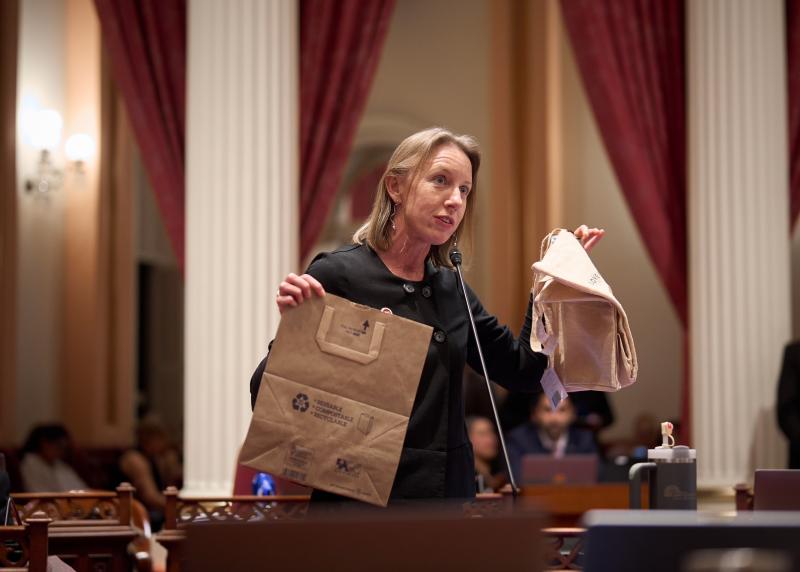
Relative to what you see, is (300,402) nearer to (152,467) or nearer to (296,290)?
(296,290)

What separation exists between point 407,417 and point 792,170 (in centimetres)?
480

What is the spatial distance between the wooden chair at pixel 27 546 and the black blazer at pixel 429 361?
582 mm

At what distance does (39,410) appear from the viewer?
9906mm

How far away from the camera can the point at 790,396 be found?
19.4 ft

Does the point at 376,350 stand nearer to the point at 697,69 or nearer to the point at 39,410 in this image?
the point at 697,69

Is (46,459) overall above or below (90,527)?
below

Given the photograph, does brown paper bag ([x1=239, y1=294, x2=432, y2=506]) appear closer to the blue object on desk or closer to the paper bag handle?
the paper bag handle

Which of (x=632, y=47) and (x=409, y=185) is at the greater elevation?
(x=632, y=47)

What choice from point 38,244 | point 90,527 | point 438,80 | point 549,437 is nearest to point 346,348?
point 90,527

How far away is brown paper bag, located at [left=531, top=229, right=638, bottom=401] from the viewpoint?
2.63 metres

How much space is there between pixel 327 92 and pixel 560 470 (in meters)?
2.37

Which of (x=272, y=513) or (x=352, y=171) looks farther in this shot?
(x=352, y=171)

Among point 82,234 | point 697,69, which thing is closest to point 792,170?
point 697,69

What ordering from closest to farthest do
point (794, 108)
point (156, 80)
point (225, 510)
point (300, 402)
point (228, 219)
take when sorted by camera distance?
point (300, 402)
point (225, 510)
point (228, 219)
point (156, 80)
point (794, 108)
